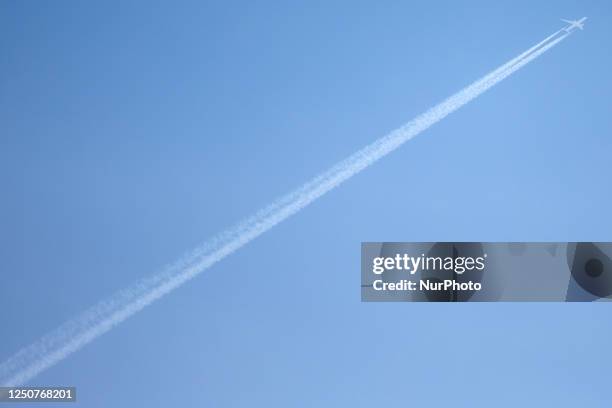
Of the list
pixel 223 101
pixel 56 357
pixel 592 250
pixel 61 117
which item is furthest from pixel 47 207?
pixel 592 250

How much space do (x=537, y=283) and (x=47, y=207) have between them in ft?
5.39

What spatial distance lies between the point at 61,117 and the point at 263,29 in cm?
74

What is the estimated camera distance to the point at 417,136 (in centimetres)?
243

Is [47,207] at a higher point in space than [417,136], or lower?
lower

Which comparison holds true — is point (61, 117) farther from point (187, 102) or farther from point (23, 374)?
point (23, 374)

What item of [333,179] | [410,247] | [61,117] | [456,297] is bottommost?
[456,297]

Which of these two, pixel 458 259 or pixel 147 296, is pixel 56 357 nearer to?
pixel 147 296

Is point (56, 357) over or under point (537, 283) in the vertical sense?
under

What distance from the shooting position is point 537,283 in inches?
96.0

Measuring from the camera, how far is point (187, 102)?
2471 mm

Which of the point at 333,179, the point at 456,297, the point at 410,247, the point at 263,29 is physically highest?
the point at 263,29

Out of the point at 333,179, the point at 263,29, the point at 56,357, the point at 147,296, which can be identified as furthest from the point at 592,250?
the point at 56,357

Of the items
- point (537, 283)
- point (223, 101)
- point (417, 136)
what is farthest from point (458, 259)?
point (223, 101)

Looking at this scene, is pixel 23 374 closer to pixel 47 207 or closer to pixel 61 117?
pixel 47 207
